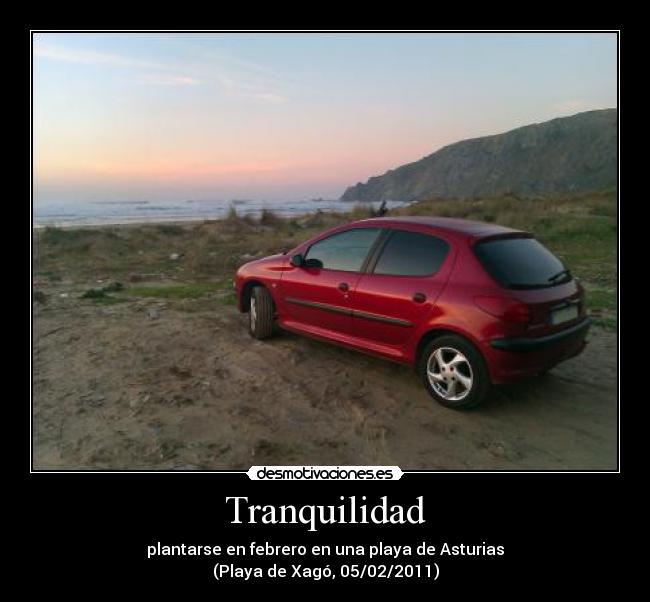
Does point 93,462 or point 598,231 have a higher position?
point 598,231

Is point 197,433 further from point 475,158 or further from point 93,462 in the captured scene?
point 475,158

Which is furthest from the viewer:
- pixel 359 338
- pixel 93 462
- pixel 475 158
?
pixel 475 158

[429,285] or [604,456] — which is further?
[429,285]

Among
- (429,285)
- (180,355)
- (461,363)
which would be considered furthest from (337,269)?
(180,355)

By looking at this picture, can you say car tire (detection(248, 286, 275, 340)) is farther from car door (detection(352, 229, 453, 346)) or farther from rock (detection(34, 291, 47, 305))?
rock (detection(34, 291, 47, 305))

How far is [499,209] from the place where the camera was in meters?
20.1

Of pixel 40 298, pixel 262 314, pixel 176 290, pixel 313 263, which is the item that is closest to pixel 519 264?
pixel 313 263

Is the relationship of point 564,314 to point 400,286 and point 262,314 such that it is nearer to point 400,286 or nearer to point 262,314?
point 400,286

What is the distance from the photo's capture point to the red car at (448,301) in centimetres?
362

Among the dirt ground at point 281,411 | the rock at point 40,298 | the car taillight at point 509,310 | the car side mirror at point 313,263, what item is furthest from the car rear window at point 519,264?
the rock at point 40,298

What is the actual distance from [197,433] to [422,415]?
69.3 inches

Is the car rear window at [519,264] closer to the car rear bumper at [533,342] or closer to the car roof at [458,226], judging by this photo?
the car roof at [458,226]

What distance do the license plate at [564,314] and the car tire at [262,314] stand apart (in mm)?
2988

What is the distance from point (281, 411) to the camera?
3994 mm
